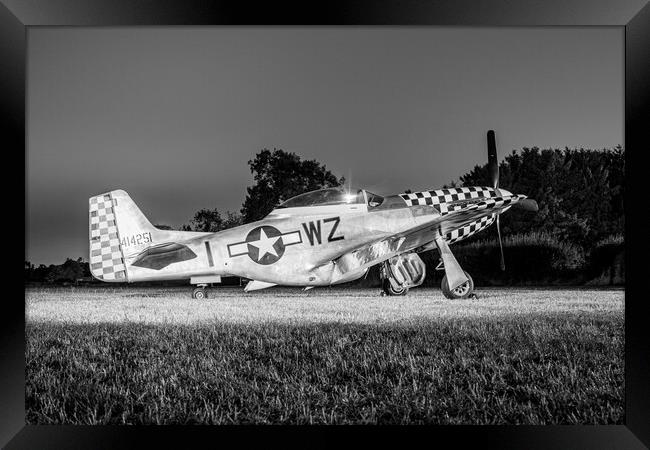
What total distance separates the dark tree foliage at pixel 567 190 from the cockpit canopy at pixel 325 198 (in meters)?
1.29

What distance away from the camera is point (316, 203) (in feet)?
20.6

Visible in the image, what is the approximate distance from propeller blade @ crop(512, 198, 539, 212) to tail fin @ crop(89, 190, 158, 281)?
4.12m

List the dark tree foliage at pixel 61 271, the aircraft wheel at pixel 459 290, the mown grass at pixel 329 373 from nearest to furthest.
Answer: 1. the mown grass at pixel 329 373
2. the dark tree foliage at pixel 61 271
3. the aircraft wheel at pixel 459 290

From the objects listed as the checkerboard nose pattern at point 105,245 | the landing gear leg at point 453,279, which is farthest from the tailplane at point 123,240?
the landing gear leg at point 453,279

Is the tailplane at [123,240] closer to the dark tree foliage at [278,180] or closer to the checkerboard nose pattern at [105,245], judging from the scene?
the checkerboard nose pattern at [105,245]

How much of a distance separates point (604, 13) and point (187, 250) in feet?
14.3

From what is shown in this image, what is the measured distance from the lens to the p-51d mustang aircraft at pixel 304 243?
6.18 meters

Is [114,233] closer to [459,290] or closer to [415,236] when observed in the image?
[415,236]

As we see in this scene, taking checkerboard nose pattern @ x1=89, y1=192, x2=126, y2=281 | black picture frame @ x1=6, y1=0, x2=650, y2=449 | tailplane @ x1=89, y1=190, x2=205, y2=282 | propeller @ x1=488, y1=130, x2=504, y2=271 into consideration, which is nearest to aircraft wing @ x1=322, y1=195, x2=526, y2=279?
propeller @ x1=488, y1=130, x2=504, y2=271

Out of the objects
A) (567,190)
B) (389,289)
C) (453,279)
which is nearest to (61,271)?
(389,289)

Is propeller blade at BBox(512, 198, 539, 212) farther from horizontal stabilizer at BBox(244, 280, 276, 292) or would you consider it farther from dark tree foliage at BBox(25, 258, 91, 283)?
dark tree foliage at BBox(25, 258, 91, 283)

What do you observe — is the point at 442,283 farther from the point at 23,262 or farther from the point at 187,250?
the point at 23,262

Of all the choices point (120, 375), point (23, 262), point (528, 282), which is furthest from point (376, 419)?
point (528, 282)

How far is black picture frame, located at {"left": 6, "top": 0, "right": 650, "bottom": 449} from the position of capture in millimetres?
4219
